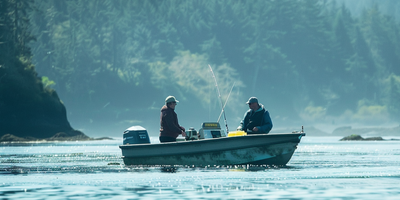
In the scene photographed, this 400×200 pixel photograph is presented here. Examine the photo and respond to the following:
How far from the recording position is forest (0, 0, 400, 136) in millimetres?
137250

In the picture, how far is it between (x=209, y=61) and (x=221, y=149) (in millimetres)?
123145

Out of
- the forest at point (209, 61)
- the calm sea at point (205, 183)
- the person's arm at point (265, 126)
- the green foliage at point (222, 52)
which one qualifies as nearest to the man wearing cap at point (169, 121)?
the calm sea at point (205, 183)

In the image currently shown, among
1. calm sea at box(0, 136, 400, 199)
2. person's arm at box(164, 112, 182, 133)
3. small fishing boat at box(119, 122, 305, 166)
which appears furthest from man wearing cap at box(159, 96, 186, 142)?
calm sea at box(0, 136, 400, 199)

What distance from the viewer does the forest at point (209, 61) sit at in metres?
137

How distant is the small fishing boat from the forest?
10354 cm

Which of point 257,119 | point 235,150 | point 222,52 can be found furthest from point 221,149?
point 222,52

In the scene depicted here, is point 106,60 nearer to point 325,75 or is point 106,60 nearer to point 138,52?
point 138,52

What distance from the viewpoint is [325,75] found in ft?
508

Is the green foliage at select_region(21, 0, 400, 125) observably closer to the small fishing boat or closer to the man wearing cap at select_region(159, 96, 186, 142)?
the man wearing cap at select_region(159, 96, 186, 142)

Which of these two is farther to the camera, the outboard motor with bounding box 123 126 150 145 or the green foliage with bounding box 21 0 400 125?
the green foliage with bounding box 21 0 400 125

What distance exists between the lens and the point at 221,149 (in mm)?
25688

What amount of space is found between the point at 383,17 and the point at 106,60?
227 ft

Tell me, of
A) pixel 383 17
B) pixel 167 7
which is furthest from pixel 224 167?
pixel 383 17

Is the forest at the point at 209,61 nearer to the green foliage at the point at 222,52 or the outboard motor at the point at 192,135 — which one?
the green foliage at the point at 222,52
